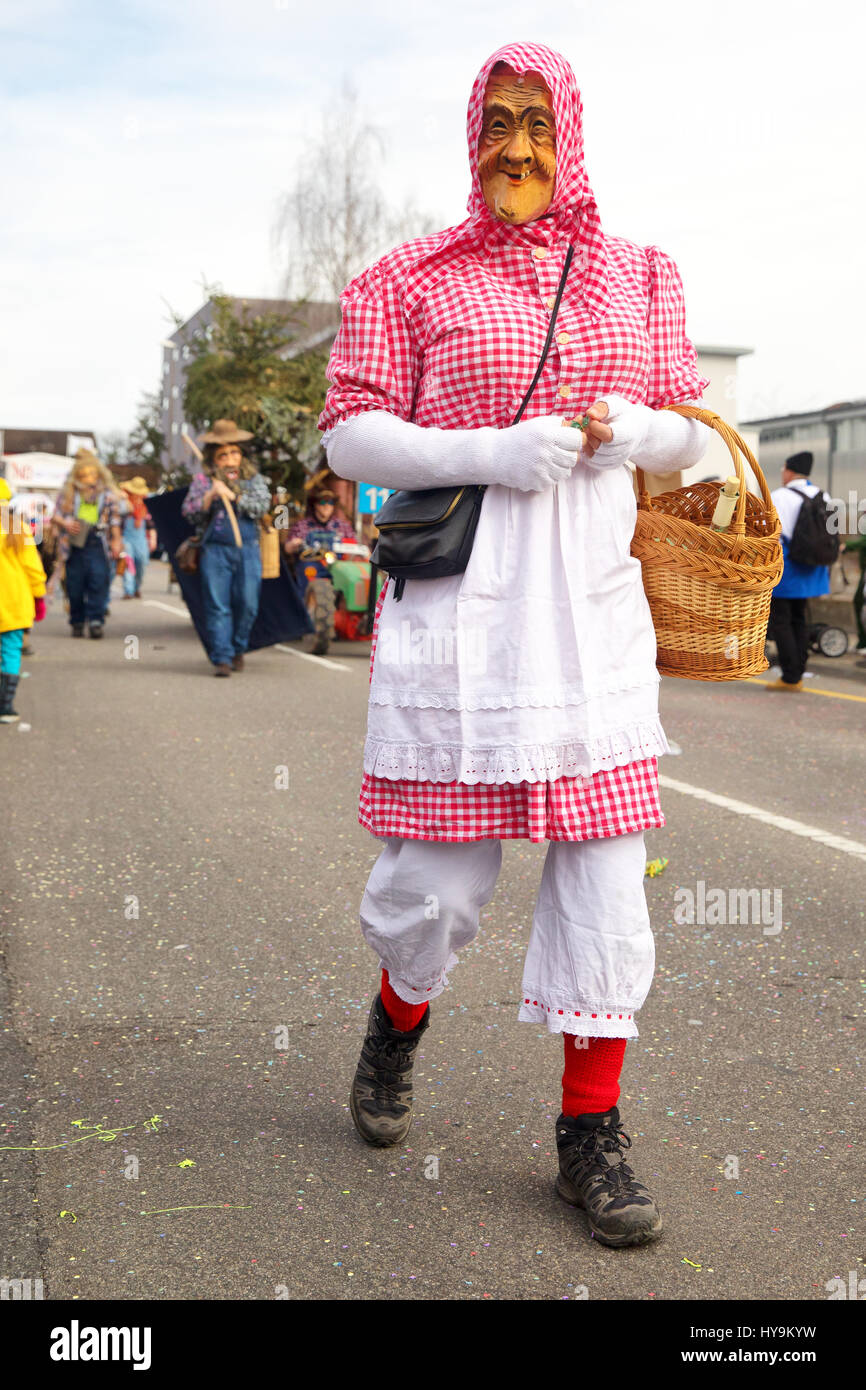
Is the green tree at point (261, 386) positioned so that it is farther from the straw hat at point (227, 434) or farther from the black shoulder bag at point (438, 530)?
the black shoulder bag at point (438, 530)

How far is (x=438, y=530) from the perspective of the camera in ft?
9.65

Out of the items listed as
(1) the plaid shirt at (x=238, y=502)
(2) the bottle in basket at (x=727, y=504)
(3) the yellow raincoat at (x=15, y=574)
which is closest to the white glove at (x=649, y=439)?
(2) the bottle in basket at (x=727, y=504)

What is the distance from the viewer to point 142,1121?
3424 millimetres

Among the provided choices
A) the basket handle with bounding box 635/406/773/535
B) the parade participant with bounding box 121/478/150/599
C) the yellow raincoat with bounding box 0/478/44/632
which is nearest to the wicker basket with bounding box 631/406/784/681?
the basket handle with bounding box 635/406/773/535

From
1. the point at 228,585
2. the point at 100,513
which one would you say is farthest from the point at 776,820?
the point at 100,513

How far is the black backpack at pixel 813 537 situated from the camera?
39.9ft

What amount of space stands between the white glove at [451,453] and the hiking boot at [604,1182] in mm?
1229

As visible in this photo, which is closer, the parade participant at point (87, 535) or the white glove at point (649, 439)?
the white glove at point (649, 439)

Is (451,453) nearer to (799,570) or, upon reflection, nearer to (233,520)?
(799,570)

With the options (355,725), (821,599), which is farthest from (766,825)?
(821,599)

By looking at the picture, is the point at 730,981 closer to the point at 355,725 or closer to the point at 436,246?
the point at 436,246

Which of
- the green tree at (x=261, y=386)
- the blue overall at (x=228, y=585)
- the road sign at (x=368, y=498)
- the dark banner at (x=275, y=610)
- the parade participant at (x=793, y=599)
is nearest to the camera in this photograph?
the parade participant at (x=793, y=599)

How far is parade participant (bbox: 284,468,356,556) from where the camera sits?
1524 cm

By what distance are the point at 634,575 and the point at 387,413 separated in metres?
0.57
